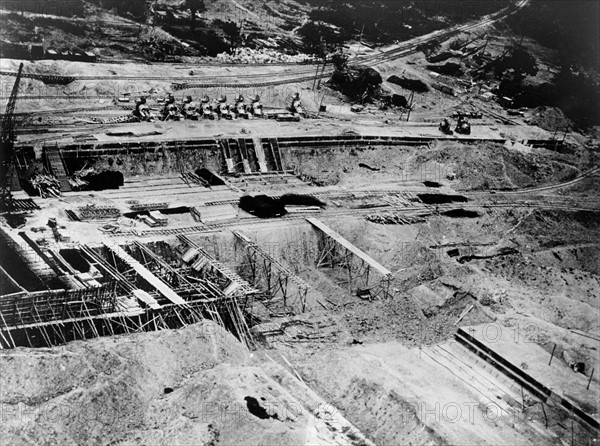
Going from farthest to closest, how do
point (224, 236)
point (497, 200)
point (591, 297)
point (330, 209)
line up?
point (497, 200) < point (330, 209) < point (591, 297) < point (224, 236)

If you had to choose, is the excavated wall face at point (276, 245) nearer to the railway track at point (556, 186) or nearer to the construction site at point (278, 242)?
the construction site at point (278, 242)

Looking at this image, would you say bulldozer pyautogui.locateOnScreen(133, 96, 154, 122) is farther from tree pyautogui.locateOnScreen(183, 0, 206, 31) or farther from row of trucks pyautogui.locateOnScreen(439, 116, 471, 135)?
row of trucks pyautogui.locateOnScreen(439, 116, 471, 135)

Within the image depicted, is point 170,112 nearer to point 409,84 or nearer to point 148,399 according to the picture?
point 409,84

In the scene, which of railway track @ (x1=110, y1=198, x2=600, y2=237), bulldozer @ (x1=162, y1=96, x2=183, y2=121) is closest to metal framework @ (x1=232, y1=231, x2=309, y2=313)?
railway track @ (x1=110, y1=198, x2=600, y2=237)

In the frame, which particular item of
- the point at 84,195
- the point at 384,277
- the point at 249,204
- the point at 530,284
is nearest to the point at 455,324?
the point at 384,277

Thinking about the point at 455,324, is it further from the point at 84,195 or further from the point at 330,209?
the point at 84,195

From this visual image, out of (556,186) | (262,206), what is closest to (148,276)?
(262,206)

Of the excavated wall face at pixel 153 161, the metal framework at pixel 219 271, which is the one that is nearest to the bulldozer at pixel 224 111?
the excavated wall face at pixel 153 161
